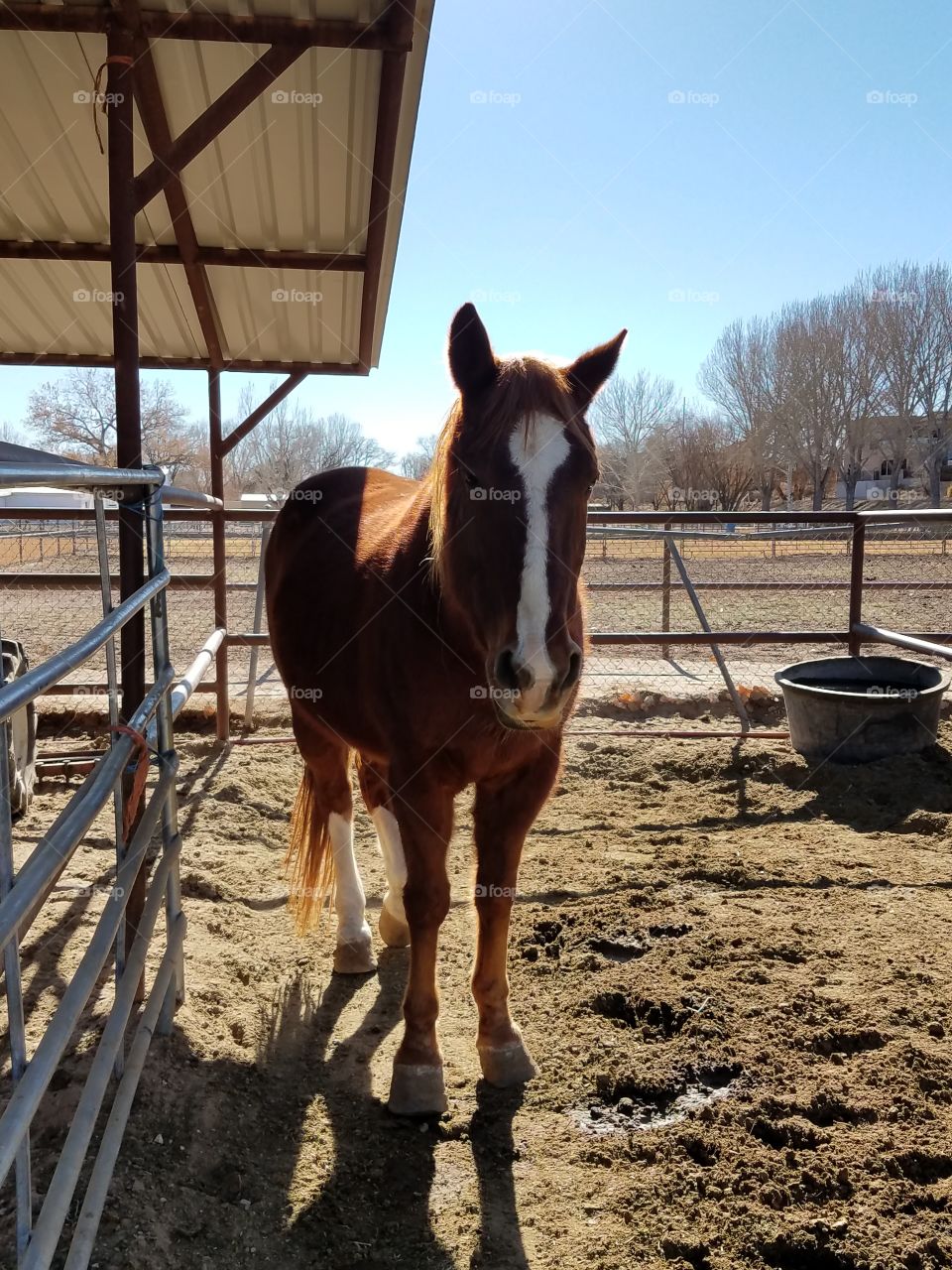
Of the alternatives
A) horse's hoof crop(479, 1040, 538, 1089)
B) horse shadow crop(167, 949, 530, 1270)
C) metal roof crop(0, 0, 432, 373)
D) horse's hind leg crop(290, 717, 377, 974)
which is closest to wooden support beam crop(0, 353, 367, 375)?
metal roof crop(0, 0, 432, 373)

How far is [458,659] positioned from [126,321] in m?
1.53

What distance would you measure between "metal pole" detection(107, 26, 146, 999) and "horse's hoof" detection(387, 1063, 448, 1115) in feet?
2.79

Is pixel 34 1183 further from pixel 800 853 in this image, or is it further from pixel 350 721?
pixel 800 853

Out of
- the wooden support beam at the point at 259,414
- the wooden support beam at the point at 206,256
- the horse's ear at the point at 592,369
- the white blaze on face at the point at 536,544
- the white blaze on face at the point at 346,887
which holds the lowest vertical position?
the white blaze on face at the point at 346,887

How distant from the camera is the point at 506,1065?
2586 mm

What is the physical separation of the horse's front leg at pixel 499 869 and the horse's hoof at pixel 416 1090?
0.21 m

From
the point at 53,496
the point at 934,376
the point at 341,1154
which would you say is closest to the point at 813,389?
the point at 934,376

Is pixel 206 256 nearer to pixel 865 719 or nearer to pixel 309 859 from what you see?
pixel 309 859

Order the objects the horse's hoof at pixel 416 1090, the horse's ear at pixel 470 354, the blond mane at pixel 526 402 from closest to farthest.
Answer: the blond mane at pixel 526 402, the horse's ear at pixel 470 354, the horse's hoof at pixel 416 1090

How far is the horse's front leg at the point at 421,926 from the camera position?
2451 mm

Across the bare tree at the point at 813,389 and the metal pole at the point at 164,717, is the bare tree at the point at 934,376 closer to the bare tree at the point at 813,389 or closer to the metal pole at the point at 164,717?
the bare tree at the point at 813,389

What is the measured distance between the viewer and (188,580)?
19.0 feet

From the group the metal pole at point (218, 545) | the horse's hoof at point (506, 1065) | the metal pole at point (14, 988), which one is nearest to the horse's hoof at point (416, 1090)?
the horse's hoof at point (506, 1065)

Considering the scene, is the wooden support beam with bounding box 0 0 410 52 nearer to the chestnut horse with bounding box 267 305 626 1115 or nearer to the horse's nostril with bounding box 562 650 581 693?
the chestnut horse with bounding box 267 305 626 1115
